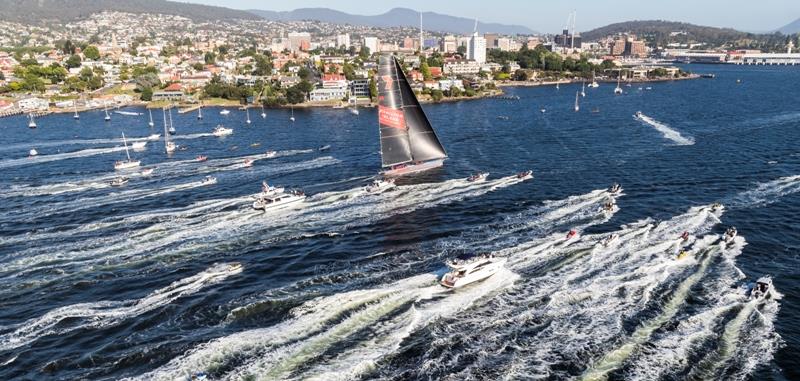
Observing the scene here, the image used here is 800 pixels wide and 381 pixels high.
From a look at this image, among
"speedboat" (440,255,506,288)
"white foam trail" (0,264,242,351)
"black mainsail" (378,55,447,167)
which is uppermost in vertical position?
"black mainsail" (378,55,447,167)

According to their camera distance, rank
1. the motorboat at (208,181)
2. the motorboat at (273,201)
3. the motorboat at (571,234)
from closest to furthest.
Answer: the motorboat at (571,234) → the motorboat at (273,201) → the motorboat at (208,181)

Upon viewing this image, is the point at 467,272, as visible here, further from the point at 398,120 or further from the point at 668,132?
the point at 668,132


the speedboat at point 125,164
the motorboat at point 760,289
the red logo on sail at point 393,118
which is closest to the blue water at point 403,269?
the motorboat at point 760,289

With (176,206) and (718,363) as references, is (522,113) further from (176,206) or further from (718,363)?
(718,363)

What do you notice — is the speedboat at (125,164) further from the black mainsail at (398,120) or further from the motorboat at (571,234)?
the motorboat at (571,234)

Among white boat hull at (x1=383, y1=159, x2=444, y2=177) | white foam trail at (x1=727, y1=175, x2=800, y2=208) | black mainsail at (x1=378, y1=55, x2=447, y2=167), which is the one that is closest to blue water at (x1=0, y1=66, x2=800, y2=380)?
white foam trail at (x1=727, y1=175, x2=800, y2=208)

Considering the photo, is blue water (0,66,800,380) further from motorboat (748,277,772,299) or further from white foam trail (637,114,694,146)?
white foam trail (637,114,694,146)

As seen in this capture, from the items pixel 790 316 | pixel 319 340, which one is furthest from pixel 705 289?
pixel 319 340
